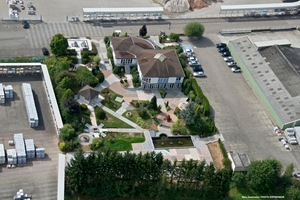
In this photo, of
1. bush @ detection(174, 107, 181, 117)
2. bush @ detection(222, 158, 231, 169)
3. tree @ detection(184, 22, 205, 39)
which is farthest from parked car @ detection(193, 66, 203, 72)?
bush @ detection(222, 158, 231, 169)

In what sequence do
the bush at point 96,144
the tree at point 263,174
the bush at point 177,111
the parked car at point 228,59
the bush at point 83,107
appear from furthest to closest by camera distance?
the parked car at point 228,59 → the bush at point 177,111 → the bush at point 83,107 → the bush at point 96,144 → the tree at point 263,174

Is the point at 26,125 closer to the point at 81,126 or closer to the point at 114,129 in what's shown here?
the point at 81,126

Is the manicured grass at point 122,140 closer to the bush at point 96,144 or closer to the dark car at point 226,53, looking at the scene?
the bush at point 96,144

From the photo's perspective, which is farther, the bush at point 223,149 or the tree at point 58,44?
the tree at point 58,44

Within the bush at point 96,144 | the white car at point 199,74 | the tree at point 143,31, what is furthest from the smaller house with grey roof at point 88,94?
the tree at point 143,31

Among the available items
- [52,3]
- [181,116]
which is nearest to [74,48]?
[52,3]

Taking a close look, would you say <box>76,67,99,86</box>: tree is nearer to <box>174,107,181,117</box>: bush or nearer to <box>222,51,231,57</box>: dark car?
<box>174,107,181,117</box>: bush

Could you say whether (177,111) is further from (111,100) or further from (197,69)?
(197,69)

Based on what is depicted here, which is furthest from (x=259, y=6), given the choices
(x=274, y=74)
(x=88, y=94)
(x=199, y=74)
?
(x=88, y=94)
